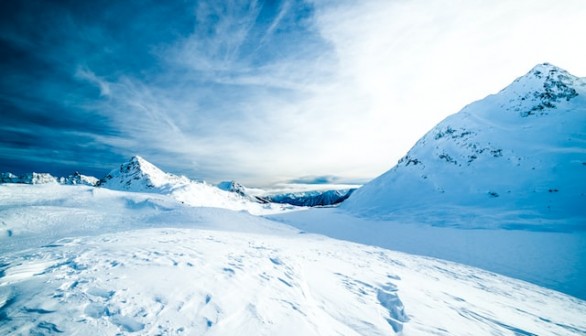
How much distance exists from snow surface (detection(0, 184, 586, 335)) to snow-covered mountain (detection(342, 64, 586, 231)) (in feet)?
58.4

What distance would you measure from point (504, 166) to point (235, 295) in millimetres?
38699

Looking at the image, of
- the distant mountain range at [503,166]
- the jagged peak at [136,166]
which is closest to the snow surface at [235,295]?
the distant mountain range at [503,166]

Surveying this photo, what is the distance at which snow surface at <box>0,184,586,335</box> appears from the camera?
3.84m

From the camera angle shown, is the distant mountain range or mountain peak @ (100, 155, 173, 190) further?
mountain peak @ (100, 155, 173, 190)

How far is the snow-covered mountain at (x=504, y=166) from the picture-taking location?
24500 mm

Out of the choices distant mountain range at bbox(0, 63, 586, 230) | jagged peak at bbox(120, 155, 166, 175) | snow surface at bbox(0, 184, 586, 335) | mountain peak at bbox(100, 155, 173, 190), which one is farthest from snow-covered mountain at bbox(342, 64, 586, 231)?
jagged peak at bbox(120, 155, 166, 175)

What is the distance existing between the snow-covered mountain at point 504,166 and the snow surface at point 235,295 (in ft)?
58.4

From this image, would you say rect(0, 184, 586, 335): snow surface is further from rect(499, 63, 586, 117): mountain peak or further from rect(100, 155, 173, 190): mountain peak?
rect(100, 155, 173, 190): mountain peak

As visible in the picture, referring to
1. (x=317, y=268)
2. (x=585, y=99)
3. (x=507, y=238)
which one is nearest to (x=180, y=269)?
(x=317, y=268)

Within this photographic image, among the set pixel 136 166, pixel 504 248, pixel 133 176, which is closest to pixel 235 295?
pixel 504 248

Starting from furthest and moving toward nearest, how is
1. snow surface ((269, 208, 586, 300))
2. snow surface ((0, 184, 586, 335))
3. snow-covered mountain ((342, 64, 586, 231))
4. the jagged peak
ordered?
the jagged peak → snow-covered mountain ((342, 64, 586, 231)) → snow surface ((269, 208, 586, 300)) → snow surface ((0, 184, 586, 335))

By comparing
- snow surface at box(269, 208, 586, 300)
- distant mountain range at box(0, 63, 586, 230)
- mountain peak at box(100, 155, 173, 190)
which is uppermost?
mountain peak at box(100, 155, 173, 190)

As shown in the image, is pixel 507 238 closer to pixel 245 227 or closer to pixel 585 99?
pixel 245 227

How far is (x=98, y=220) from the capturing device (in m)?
13.8
